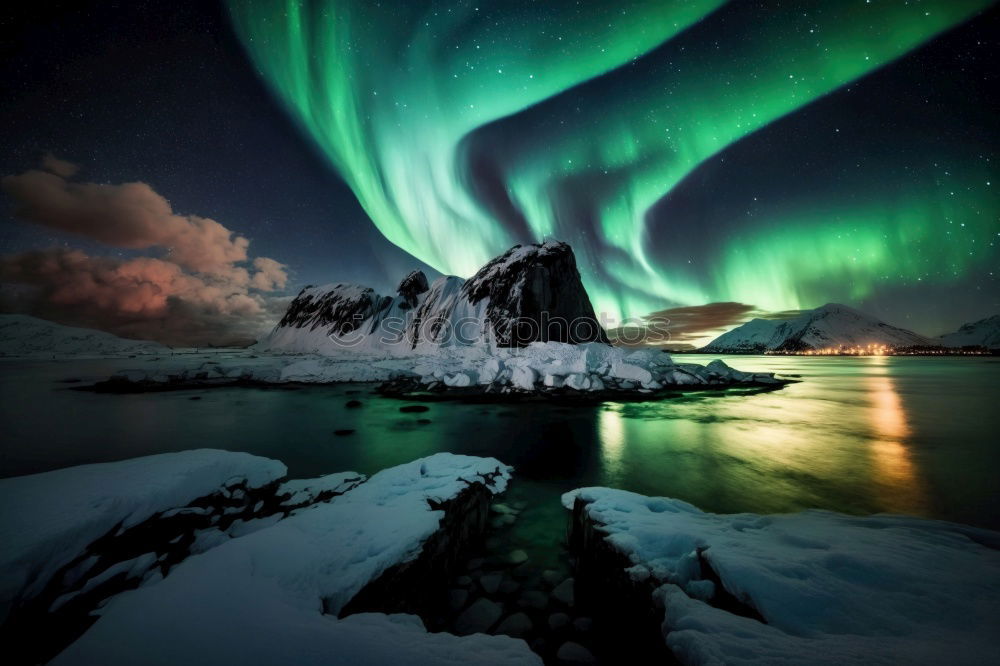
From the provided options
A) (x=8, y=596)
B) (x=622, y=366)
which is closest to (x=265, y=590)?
(x=8, y=596)

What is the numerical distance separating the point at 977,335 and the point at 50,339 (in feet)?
1410

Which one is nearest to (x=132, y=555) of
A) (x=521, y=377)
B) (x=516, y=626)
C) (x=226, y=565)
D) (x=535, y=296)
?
(x=226, y=565)

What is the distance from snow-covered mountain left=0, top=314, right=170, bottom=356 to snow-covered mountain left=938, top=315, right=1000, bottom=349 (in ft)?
1170

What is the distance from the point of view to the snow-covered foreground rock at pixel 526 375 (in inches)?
741

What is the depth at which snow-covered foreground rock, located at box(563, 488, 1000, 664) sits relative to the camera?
194cm

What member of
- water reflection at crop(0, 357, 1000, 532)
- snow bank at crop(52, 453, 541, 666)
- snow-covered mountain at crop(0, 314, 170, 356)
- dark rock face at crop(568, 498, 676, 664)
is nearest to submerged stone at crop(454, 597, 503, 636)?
snow bank at crop(52, 453, 541, 666)

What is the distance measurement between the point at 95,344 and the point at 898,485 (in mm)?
202446

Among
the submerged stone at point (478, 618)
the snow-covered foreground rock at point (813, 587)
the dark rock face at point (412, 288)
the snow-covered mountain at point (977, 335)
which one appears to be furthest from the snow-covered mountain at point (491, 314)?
the snow-covered mountain at point (977, 335)

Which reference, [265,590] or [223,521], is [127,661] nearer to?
[265,590]

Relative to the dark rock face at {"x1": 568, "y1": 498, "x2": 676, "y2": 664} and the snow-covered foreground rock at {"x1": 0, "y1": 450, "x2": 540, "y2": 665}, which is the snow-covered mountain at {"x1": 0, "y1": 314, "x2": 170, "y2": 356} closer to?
the snow-covered foreground rock at {"x1": 0, "y1": 450, "x2": 540, "y2": 665}

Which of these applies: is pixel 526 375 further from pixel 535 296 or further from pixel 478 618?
pixel 535 296

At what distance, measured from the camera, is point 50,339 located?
4978 inches

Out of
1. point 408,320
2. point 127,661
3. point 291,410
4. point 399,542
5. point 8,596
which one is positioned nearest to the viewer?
point 127,661

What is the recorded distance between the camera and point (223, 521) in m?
4.11
